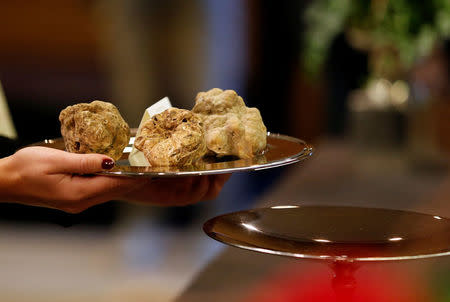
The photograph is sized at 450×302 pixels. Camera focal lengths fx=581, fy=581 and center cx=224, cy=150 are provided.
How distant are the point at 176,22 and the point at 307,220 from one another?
2.34 meters

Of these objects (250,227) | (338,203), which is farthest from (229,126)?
(338,203)

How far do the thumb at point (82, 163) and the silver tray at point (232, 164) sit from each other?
12 mm

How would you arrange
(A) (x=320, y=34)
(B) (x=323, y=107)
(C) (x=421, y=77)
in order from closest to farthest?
(A) (x=320, y=34)
(C) (x=421, y=77)
(B) (x=323, y=107)

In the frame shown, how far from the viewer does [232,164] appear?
820 millimetres

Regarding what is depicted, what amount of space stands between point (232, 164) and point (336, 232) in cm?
17

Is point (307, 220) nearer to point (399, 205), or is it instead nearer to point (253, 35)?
point (399, 205)

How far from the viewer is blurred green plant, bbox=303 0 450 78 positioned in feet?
10.7

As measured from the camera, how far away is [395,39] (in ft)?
11.6

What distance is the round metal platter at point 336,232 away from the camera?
70 centimetres

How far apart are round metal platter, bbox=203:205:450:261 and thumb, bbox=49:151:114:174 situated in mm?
171

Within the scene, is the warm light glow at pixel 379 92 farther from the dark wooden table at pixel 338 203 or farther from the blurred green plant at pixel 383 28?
the dark wooden table at pixel 338 203

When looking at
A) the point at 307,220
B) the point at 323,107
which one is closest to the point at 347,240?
the point at 307,220

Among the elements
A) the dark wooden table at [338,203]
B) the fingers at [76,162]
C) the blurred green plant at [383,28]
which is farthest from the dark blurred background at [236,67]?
the fingers at [76,162]

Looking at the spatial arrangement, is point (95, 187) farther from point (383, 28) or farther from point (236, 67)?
point (383, 28)
